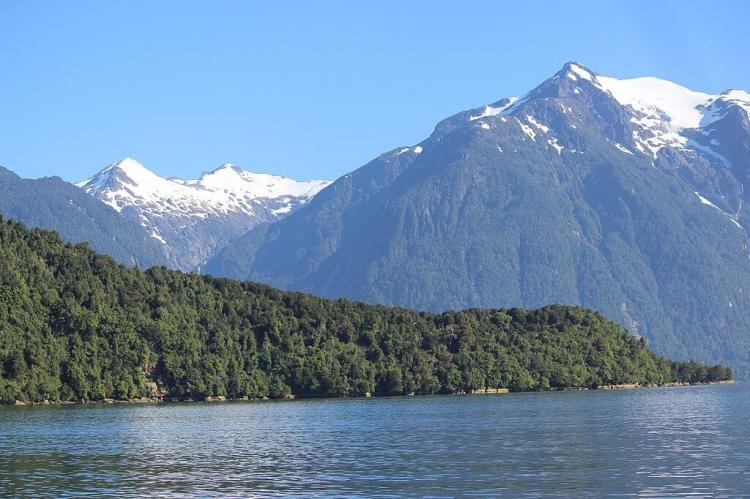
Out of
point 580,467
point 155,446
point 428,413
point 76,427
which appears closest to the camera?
point 580,467

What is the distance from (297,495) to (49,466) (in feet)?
89.4

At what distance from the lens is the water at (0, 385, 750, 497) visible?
82.1 metres

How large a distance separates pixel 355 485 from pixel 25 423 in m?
78.1

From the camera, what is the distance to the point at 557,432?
424 ft

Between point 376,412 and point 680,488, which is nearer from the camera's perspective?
point 680,488

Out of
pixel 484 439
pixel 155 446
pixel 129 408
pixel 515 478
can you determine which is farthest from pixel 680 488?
pixel 129 408

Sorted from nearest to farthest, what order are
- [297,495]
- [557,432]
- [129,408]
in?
[297,495]
[557,432]
[129,408]

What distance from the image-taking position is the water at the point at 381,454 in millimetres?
82062

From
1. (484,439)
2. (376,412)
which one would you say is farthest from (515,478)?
(376,412)

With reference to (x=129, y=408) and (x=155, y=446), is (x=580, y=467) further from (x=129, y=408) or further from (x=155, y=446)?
(x=129, y=408)

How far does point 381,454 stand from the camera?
105938mm

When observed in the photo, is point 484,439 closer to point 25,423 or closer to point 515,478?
point 515,478

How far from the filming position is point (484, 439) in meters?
121

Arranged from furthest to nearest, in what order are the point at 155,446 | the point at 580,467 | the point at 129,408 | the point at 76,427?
1. the point at 129,408
2. the point at 76,427
3. the point at 155,446
4. the point at 580,467
